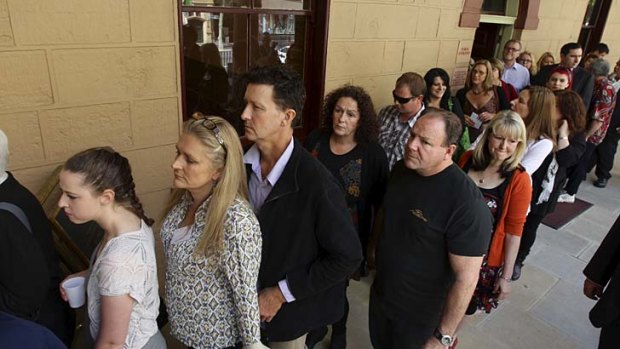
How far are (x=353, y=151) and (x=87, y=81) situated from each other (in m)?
1.70

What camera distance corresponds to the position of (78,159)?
150cm

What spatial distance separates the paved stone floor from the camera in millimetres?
3094

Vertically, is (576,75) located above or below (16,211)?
above

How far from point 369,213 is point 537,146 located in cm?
131

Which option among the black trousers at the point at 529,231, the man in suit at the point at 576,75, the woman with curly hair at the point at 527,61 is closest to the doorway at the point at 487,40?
the woman with curly hair at the point at 527,61

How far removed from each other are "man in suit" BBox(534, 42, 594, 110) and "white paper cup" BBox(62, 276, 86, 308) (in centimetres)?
526

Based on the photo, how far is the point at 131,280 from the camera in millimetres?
1438

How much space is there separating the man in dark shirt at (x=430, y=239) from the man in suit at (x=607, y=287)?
0.66 m

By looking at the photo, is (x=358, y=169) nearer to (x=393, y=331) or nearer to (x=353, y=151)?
(x=353, y=151)

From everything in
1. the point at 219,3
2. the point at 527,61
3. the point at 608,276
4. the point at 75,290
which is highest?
the point at 219,3

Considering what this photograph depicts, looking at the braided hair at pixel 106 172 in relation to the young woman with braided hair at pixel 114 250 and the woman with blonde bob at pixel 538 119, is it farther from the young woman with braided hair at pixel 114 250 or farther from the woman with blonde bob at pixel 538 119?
the woman with blonde bob at pixel 538 119

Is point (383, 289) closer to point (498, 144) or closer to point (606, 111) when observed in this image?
point (498, 144)

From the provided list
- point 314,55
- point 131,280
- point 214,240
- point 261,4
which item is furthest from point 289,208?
point 314,55

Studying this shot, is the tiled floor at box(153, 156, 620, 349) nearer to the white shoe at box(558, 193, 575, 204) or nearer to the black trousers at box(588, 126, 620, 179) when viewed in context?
the white shoe at box(558, 193, 575, 204)
